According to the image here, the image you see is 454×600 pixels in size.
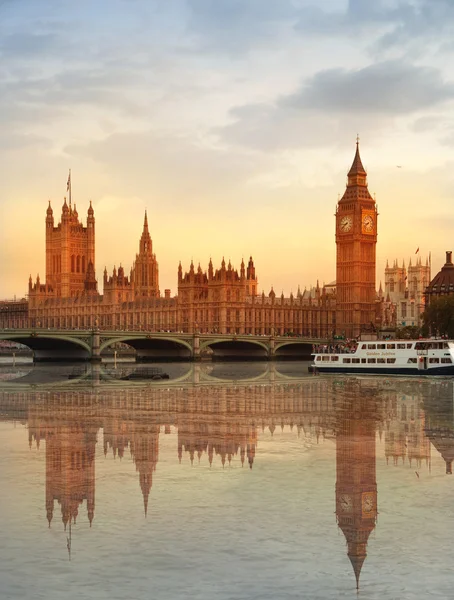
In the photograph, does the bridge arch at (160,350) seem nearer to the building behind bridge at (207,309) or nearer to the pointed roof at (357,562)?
the building behind bridge at (207,309)

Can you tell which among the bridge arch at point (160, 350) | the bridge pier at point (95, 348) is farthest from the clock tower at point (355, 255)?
the bridge pier at point (95, 348)

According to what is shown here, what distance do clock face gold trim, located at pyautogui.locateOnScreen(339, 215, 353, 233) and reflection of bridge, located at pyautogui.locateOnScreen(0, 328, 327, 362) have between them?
3834cm

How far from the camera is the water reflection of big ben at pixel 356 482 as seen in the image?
16000mm

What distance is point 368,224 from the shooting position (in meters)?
170

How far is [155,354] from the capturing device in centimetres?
12631

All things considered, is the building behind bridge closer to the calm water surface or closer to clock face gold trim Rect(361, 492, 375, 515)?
the calm water surface

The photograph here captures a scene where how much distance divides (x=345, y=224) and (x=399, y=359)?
333ft

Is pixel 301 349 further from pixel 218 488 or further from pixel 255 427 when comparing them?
pixel 218 488

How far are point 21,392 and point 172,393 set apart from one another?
8.55 metres

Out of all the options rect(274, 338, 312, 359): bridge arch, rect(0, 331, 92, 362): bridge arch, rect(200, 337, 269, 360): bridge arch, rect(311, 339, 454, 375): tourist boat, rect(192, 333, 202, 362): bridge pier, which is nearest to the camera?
rect(311, 339, 454, 375): tourist boat

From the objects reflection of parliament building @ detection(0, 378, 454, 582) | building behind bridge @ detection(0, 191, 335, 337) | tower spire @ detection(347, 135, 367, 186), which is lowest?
reflection of parliament building @ detection(0, 378, 454, 582)

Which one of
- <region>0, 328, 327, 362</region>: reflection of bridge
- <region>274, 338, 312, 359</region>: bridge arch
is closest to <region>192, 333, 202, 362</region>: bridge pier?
<region>0, 328, 327, 362</region>: reflection of bridge

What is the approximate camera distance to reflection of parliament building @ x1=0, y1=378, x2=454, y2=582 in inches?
777

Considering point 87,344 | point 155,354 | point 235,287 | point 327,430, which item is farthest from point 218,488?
point 235,287
